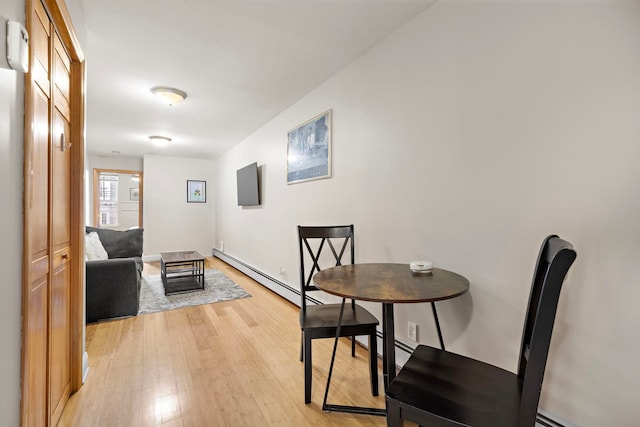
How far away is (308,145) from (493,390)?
106 inches

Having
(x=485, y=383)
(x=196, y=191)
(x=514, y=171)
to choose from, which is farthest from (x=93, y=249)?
(x=514, y=171)

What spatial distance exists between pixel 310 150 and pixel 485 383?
102 inches

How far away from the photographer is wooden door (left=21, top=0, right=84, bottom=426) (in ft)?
3.52

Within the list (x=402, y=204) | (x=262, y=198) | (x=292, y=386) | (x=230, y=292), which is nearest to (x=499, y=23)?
(x=402, y=204)

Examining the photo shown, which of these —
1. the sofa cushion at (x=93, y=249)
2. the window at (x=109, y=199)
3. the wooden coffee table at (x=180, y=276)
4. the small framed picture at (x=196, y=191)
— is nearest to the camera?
the sofa cushion at (x=93, y=249)

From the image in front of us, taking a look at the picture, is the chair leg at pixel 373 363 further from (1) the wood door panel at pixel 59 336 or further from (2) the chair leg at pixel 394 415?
(1) the wood door panel at pixel 59 336

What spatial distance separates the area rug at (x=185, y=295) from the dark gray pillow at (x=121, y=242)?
1.83 ft

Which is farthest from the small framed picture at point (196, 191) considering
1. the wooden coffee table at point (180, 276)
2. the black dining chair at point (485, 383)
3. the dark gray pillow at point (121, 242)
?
the black dining chair at point (485, 383)

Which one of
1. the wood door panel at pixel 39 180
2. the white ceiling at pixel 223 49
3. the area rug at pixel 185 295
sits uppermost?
the white ceiling at pixel 223 49

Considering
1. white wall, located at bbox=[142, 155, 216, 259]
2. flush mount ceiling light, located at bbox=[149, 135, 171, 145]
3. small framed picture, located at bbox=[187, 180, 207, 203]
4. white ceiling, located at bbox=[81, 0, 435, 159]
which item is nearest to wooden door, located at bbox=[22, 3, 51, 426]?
white ceiling, located at bbox=[81, 0, 435, 159]

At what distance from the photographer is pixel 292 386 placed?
1.93 metres

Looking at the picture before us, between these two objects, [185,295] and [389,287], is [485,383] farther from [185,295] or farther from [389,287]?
[185,295]

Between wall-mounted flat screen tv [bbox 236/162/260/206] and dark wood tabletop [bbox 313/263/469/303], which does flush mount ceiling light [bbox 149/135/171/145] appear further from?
dark wood tabletop [bbox 313/263/469/303]

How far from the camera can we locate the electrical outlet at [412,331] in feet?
6.57
